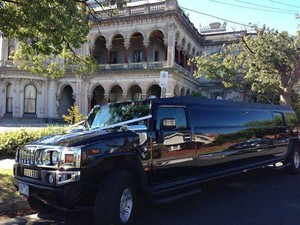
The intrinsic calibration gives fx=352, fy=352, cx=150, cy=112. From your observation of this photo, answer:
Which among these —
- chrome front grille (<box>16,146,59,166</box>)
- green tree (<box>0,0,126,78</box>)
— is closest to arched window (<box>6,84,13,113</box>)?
green tree (<box>0,0,126,78</box>)

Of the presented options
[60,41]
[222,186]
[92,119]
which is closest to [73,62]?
[60,41]

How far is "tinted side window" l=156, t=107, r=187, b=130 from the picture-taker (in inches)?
244

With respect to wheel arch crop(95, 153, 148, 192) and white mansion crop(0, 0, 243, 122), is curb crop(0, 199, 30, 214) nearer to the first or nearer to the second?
wheel arch crop(95, 153, 148, 192)

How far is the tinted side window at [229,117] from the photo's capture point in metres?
7.03

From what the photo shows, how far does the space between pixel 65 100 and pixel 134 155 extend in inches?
1405

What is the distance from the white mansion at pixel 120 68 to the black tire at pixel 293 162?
2114cm

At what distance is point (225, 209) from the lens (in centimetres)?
653

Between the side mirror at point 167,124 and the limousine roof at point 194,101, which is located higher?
the limousine roof at point 194,101

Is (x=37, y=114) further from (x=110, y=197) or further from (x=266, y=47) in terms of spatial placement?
(x=110, y=197)

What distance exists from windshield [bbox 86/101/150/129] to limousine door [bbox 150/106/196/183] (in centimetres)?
29

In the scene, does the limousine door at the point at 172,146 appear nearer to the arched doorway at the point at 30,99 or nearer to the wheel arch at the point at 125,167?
the wheel arch at the point at 125,167

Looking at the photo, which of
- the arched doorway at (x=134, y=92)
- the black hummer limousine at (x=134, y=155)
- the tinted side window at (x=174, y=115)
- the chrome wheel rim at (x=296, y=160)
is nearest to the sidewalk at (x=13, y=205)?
the black hummer limousine at (x=134, y=155)

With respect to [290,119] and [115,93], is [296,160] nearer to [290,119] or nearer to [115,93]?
[290,119]

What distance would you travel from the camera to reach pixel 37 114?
37625 mm
